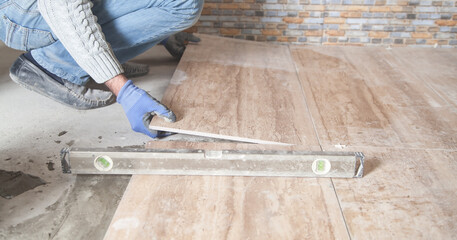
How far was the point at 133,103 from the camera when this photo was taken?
6.05 feet

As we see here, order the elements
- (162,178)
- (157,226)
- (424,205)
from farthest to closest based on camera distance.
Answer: (162,178)
(424,205)
(157,226)

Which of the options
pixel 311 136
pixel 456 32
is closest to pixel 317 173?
pixel 311 136

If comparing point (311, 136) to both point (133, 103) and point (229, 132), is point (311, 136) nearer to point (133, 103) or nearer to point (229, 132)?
point (229, 132)

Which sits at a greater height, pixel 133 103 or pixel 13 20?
pixel 13 20

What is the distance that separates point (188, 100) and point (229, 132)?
372 mm

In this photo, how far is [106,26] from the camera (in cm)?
211

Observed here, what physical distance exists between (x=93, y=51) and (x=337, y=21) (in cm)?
213

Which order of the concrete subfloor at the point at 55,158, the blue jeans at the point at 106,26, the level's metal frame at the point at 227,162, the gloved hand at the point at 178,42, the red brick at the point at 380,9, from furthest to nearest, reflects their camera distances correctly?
the red brick at the point at 380,9
the gloved hand at the point at 178,42
the blue jeans at the point at 106,26
the level's metal frame at the point at 227,162
the concrete subfloor at the point at 55,158

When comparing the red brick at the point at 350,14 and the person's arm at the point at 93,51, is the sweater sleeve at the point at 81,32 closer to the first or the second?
the person's arm at the point at 93,51

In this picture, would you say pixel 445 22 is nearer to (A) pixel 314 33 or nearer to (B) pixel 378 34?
(B) pixel 378 34

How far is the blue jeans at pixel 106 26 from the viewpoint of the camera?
78.4 inches

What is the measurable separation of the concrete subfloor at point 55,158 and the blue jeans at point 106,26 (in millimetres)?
271

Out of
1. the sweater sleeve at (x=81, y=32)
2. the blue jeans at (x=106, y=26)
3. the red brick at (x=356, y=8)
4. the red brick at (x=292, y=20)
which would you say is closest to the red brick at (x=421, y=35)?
the red brick at (x=356, y=8)

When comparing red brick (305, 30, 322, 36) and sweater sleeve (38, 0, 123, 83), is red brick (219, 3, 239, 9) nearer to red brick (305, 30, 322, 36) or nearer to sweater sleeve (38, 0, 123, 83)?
red brick (305, 30, 322, 36)
